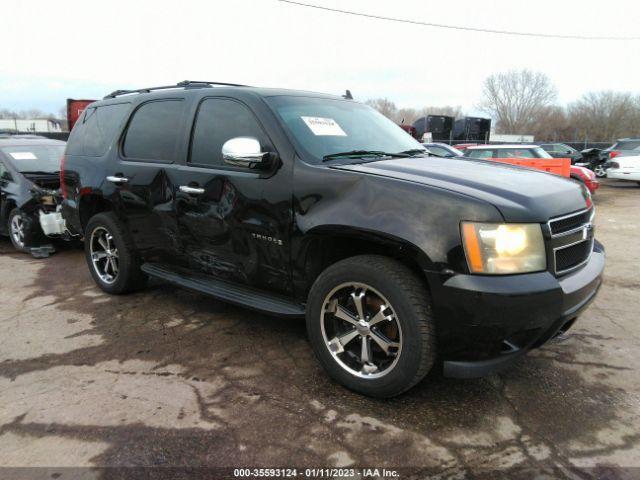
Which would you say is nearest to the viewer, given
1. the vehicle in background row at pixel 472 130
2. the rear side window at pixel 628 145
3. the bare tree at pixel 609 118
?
the rear side window at pixel 628 145

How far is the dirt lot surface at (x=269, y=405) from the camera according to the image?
2.41 meters

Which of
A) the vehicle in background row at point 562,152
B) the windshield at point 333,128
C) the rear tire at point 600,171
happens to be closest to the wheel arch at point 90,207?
the windshield at point 333,128

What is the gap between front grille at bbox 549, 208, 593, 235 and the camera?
262 centimetres

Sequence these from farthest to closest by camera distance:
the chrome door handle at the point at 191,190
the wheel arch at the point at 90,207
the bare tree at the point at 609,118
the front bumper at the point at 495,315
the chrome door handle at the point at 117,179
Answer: the bare tree at the point at 609,118, the wheel arch at the point at 90,207, the chrome door handle at the point at 117,179, the chrome door handle at the point at 191,190, the front bumper at the point at 495,315

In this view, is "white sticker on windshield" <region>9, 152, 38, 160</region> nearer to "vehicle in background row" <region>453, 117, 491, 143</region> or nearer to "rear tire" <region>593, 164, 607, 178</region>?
"rear tire" <region>593, 164, 607, 178</region>

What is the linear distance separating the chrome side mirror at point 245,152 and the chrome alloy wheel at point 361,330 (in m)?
0.98

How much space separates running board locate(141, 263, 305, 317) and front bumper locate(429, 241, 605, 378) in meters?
1.02

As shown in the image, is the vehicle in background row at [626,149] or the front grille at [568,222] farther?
the vehicle in background row at [626,149]

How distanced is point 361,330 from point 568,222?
A: 52.5 inches

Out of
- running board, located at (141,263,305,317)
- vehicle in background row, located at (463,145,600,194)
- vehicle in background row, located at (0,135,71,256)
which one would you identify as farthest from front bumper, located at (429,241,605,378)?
vehicle in background row, located at (463,145,600,194)

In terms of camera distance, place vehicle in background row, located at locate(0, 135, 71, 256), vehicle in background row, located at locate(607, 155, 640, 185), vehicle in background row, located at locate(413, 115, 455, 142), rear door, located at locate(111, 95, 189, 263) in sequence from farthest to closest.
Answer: vehicle in background row, located at locate(413, 115, 455, 142), vehicle in background row, located at locate(607, 155, 640, 185), vehicle in background row, located at locate(0, 135, 71, 256), rear door, located at locate(111, 95, 189, 263)

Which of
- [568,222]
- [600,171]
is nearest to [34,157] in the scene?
[568,222]

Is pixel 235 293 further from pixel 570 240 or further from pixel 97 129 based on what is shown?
pixel 97 129

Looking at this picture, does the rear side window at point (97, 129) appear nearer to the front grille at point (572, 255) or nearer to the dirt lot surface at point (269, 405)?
the dirt lot surface at point (269, 405)
